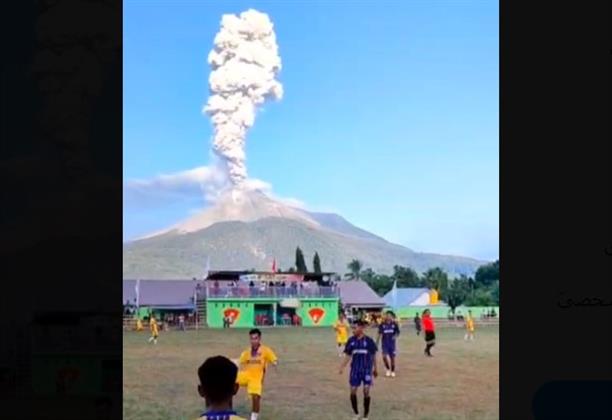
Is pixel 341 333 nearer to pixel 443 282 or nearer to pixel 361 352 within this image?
pixel 443 282

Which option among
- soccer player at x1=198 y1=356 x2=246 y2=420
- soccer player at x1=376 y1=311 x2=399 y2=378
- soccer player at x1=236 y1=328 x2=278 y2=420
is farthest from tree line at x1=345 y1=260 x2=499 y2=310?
soccer player at x1=198 y1=356 x2=246 y2=420

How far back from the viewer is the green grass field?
8.21 m

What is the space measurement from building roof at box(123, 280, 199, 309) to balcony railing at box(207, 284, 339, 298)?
35 centimetres

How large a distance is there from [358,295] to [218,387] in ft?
46.4

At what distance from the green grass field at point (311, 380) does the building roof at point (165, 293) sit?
0.55 metres

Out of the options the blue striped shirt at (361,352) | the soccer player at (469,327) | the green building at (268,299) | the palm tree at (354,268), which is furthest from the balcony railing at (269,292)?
the blue striped shirt at (361,352)

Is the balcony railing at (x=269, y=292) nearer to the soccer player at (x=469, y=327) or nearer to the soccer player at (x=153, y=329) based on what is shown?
the soccer player at (x=153, y=329)

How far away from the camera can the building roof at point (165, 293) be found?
45.7ft

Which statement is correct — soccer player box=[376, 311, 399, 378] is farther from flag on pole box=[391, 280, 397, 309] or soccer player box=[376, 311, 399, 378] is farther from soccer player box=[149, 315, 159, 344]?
flag on pole box=[391, 280, 397, 309]
